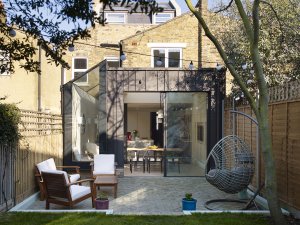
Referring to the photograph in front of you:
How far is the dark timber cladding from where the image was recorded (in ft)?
43.0

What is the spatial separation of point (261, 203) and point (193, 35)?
1064cm

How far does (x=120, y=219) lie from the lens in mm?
6766

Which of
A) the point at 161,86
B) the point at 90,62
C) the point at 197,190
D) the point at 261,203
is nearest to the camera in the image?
the point at 261,203

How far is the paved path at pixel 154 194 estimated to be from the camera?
26.8 feet

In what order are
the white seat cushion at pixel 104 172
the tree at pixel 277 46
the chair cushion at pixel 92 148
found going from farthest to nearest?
the chair cushion at pixel 92 148 < the tree at pixel 277 46 < the white seat cushion at pixel 104 172

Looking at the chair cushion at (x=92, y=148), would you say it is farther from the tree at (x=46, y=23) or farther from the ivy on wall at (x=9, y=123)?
the tree at (x=46, y=23)

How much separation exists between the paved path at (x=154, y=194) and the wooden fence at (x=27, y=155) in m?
0.61

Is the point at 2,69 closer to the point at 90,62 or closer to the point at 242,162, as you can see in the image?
the point at 242,162

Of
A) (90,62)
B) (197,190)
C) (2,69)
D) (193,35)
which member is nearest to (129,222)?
(2,69)

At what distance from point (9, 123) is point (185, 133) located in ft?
24.1

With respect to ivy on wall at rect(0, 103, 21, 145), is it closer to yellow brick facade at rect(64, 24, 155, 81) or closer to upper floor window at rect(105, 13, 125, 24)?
yellow brick facade at rect(64, 24, 155, 81)

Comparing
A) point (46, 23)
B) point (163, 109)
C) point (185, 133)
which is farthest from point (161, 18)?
point (46, 23)

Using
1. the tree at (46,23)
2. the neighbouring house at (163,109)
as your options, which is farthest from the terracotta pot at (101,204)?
the neighbouring house at (163,109)

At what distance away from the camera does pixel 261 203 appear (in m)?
8.51
